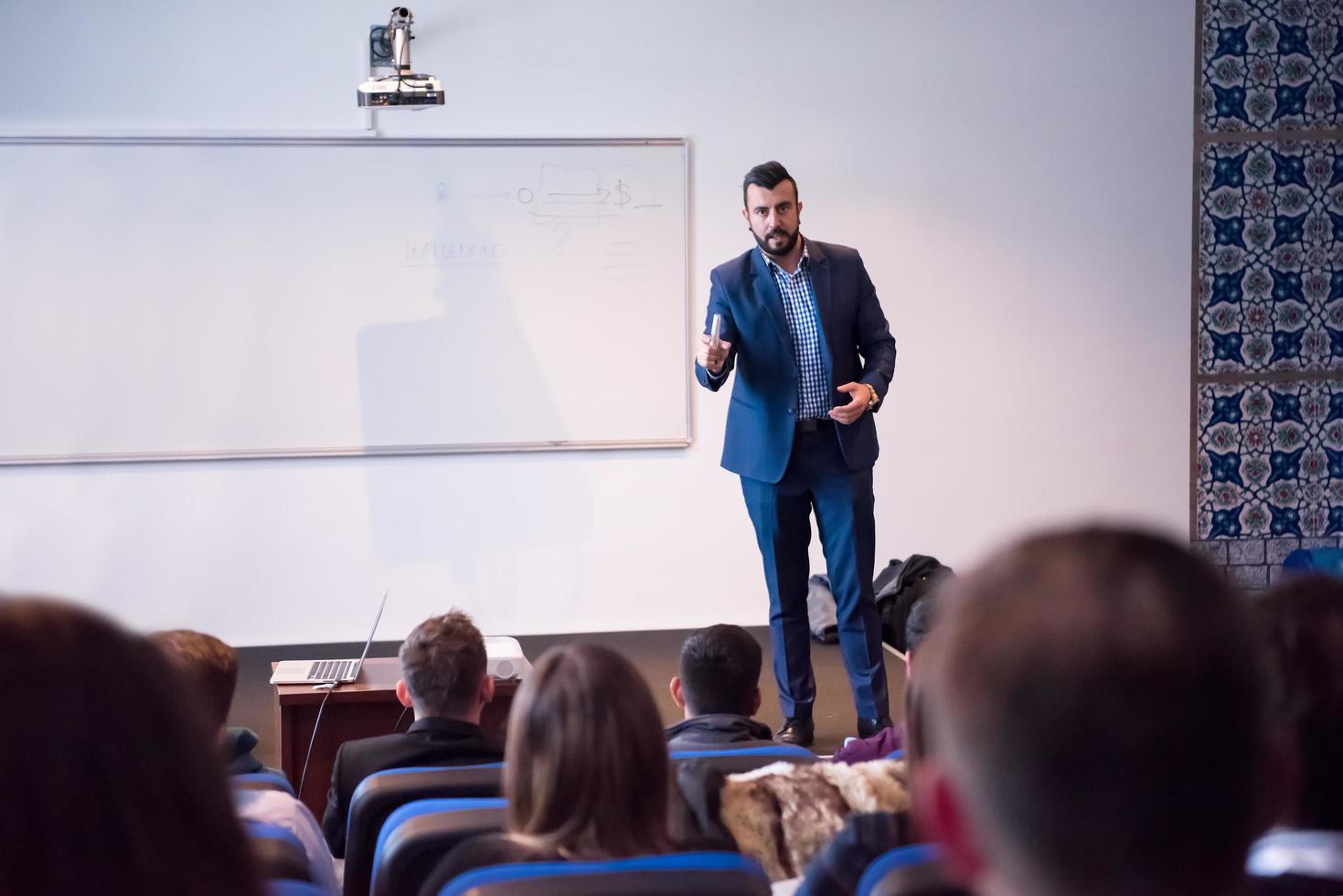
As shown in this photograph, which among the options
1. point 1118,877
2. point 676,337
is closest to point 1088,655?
point 1118,877

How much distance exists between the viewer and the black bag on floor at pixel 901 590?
5.31 m

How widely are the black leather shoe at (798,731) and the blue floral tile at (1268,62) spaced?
3.59 m

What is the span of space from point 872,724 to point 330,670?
159cm

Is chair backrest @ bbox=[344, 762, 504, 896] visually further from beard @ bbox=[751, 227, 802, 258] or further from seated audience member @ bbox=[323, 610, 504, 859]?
beard @ bbox=[751, 227, 802, 258]

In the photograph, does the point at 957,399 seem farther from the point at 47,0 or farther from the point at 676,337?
the point at 47,0

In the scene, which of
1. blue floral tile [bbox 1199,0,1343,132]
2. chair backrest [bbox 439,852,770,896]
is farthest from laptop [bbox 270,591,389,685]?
blue floral tile [bbox 1199,0,1343,132]

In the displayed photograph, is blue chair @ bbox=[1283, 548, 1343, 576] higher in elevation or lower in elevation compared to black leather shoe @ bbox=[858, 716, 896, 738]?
higher

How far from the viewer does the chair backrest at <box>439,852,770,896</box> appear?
132 cm

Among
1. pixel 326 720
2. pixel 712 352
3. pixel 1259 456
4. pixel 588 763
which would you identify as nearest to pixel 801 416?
pixel 712 352

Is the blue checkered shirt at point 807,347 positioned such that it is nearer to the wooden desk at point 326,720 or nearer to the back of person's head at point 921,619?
the back of person's head at point 921,619

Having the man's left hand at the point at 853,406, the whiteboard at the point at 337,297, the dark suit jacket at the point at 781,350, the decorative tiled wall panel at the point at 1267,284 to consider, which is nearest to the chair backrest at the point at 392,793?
the man's left hand at the point at 853,406

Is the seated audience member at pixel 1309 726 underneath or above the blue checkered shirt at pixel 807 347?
underneath

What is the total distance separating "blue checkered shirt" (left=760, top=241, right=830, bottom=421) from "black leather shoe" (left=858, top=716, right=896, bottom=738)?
2.99 feet

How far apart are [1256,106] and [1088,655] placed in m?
6.03
